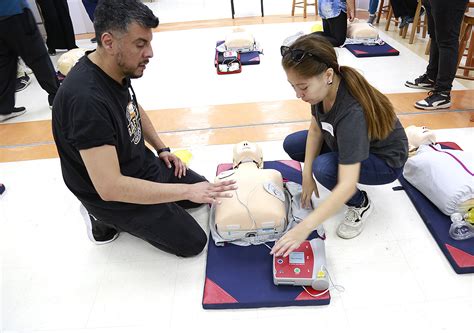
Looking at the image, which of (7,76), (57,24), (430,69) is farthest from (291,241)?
(57,24)

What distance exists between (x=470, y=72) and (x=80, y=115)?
339 cm

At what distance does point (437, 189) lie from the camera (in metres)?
1.71

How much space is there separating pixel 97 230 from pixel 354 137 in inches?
49.4

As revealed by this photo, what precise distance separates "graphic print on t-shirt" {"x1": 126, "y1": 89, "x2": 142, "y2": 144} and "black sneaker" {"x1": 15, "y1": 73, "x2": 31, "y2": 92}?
2702mm

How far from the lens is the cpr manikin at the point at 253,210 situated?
161cm

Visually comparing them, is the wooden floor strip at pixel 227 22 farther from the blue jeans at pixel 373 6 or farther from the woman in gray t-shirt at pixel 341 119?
the woman in gray t-shirt at pixel 341 119

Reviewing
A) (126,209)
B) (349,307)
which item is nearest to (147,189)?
(126,209)

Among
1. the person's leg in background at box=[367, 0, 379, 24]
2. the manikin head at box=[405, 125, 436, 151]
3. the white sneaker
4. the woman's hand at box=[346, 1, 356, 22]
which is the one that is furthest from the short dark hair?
the person's leg in background at box=[367, 0, 379, 24]

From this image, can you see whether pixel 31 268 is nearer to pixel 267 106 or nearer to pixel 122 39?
pixel 122 39

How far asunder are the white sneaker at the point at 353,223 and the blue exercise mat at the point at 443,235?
0.29 m

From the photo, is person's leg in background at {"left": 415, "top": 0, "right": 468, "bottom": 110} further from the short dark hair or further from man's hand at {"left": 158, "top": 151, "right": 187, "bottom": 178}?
the short dark hair

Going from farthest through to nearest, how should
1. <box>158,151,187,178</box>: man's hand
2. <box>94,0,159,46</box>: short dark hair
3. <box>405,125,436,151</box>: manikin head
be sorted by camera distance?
<box>405,125,436,151</box>: manikin head < <box>158,151,187,178</box>: man's hand < <box>94,0,159,46</box>: short dark hair

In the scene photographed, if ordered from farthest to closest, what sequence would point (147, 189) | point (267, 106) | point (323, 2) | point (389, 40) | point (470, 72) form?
1. point (389, 40)
2. point (323, 2)
3. point (470, 72)
4. point (267, 106)
5. point (147, 189)

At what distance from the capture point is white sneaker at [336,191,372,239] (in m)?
1.71
